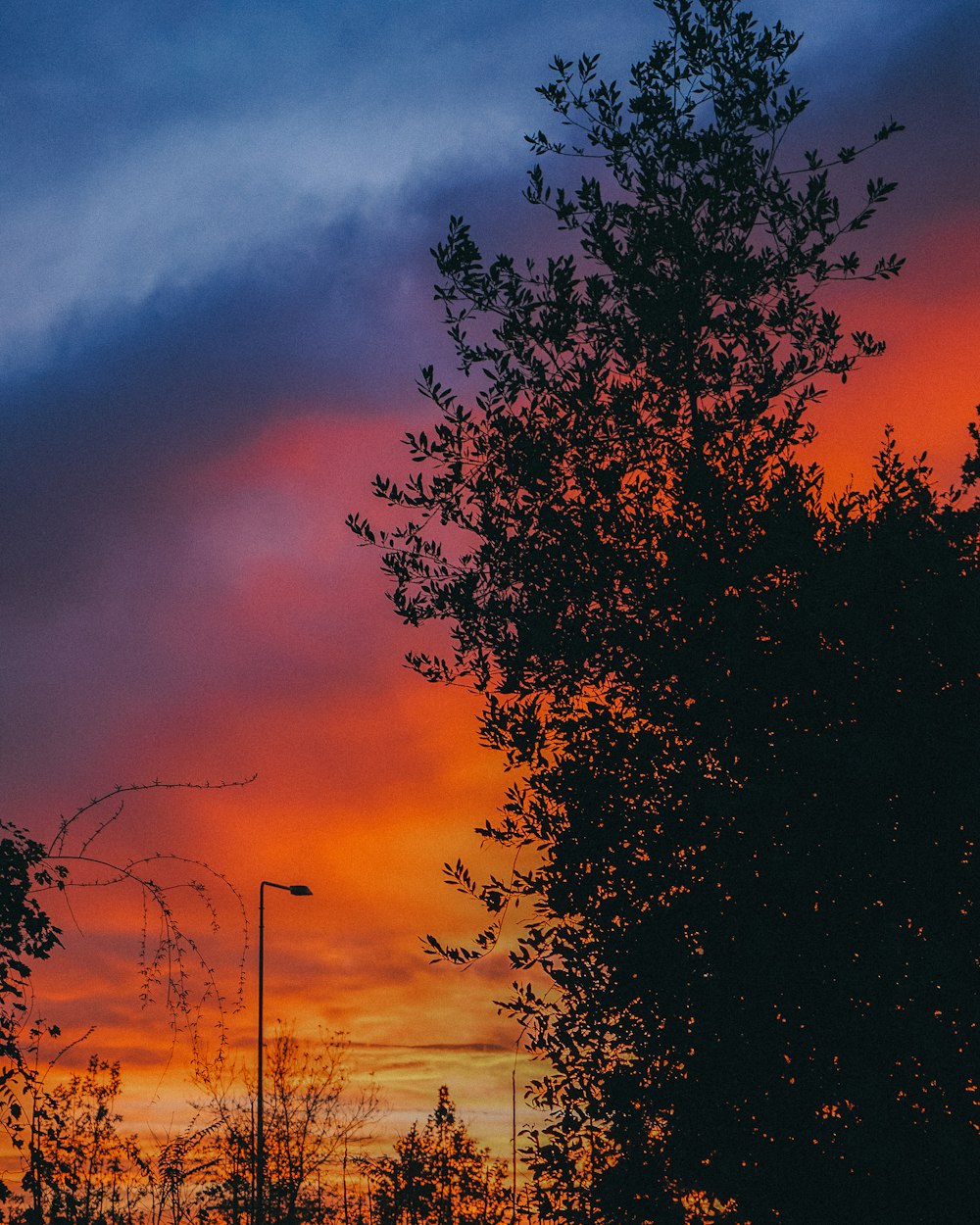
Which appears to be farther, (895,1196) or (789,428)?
(789,428)

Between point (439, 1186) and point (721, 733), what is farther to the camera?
point (439, 1186)

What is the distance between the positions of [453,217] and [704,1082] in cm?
1159

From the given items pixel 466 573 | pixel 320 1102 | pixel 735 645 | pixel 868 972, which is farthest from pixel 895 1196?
pixel 320 1102

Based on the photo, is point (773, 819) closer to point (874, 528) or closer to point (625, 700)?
point (625, 700)

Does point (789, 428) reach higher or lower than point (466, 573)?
higher

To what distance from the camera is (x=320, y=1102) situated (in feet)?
151

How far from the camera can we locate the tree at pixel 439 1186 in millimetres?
67331

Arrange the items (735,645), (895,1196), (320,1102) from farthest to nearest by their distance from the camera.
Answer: (320,1102), (735,645), (895,1196)

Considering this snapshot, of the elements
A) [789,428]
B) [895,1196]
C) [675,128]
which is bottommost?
[895,1196]

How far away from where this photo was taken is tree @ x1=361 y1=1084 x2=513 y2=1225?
6733cm

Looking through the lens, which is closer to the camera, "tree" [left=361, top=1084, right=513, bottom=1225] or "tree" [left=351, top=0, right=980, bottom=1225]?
"tree" [left=351, top=0, right=980, bottom=1225]

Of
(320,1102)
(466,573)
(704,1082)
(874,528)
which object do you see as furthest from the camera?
(320,1102)

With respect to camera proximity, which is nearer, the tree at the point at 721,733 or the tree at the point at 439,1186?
the tree at the point at 721,733

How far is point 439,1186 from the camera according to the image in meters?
69.2
